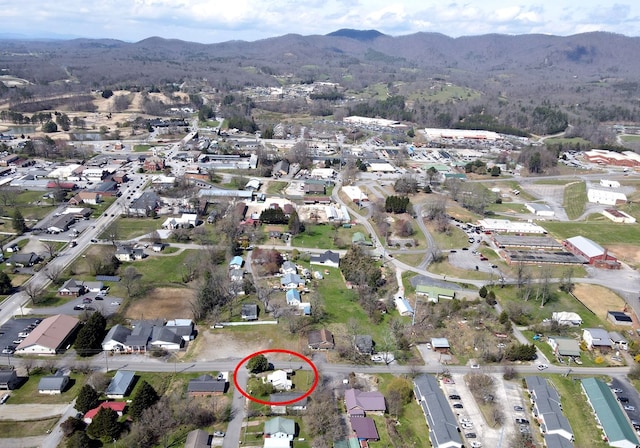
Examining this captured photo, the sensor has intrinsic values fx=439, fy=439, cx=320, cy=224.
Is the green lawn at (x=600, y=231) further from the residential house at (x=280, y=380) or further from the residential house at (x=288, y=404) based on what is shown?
the residential house at (x=288, y=404)

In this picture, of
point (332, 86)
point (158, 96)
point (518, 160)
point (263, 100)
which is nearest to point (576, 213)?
point (518, 160)

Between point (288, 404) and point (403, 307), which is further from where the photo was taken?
point (403, 307)

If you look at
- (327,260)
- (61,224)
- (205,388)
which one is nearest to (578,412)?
(205,388)

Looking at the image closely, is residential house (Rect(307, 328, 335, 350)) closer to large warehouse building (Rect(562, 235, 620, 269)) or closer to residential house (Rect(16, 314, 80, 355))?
residential house (Rect(16, 314, 80, 355))

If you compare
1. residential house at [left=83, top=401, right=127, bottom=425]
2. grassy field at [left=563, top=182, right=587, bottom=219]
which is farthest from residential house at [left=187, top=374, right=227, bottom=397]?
grassy field at [left=563, top=182, right=587, bottom=219]

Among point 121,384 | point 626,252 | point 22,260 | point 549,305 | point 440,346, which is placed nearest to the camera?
point 121,384

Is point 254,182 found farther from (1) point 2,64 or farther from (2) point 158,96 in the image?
(1) point 2,64

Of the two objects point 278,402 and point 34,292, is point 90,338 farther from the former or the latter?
point 278,402
